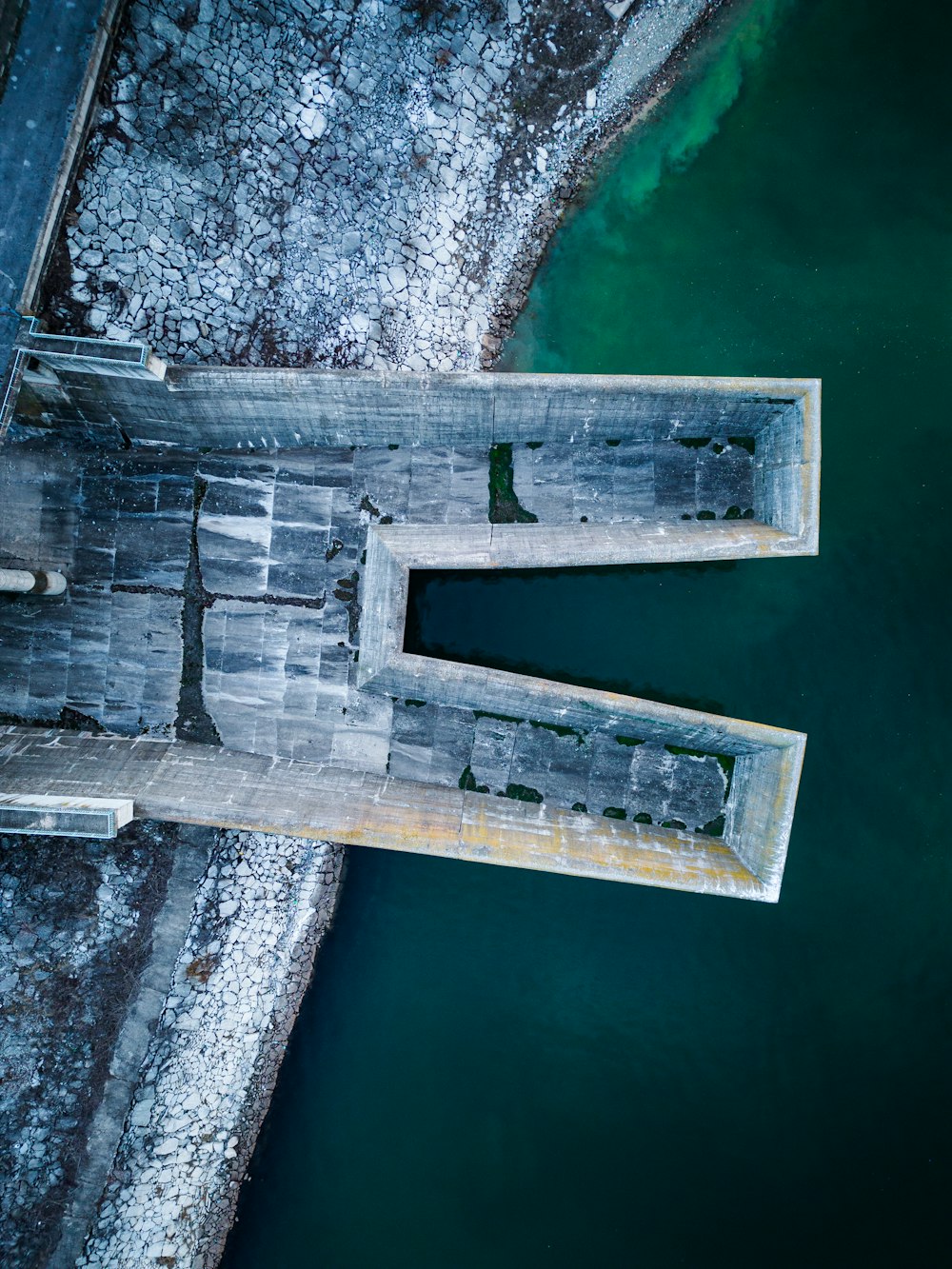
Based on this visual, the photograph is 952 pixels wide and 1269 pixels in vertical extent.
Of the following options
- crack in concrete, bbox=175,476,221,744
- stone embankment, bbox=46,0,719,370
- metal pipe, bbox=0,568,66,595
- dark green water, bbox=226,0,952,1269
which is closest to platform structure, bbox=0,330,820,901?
crack in concrete, bbox=175,476,221,744

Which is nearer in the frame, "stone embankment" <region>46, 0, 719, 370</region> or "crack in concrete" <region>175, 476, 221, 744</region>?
"stone embankment" <region>46, 0, 719, 370</region>

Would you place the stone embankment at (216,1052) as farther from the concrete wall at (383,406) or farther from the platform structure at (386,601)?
the concrete wall at (383,406)

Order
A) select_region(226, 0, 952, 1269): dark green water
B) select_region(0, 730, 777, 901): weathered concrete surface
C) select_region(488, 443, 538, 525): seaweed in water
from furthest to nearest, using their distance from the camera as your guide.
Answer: select_region(226, 0, 952, 1269): dark green water, select_region(488, 443, 538, 525): seaweed in water, select_region(0, 730, 777, 901): weathered concrete surface

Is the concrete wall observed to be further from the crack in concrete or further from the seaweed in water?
the crack in concrete

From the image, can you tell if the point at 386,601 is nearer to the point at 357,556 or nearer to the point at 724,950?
the point at 357,556

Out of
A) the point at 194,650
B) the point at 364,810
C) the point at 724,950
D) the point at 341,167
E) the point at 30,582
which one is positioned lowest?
the point at 724,950

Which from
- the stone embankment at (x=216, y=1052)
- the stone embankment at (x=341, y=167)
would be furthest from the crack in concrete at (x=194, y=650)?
the stone embankment at (x=341, y=167)

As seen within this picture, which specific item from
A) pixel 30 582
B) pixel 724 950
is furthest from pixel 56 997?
pixel 724 950

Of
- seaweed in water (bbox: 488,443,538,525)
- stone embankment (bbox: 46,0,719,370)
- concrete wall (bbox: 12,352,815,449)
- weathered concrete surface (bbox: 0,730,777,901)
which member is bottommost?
weathered concrete surface (bbox: 0,730,777,901)
